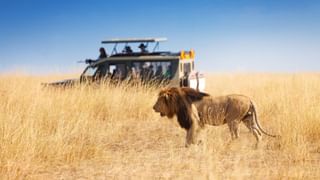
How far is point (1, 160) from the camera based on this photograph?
7.05m

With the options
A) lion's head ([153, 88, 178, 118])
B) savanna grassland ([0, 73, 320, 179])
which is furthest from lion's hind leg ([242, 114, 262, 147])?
lion's head ([153, 88, 178, 118])

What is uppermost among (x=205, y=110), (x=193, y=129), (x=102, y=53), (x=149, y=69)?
(x=102, y=53)

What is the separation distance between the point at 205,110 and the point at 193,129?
1.38 ft

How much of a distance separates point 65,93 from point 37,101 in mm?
1626

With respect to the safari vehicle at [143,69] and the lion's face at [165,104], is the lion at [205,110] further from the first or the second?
the safari vehicle at [143,69]

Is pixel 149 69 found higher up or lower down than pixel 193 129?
higher up

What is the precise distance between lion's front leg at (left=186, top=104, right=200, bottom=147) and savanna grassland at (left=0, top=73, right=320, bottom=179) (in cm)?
17

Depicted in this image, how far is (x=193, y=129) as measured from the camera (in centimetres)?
927

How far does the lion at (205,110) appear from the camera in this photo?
9.32 meters

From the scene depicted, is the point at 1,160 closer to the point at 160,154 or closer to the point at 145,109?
the point at 160,154

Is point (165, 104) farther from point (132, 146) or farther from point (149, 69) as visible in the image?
point (149, 69)

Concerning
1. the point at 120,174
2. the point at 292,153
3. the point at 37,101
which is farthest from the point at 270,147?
the point at 37,101

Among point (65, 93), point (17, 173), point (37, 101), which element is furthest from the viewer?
point (65, 93)

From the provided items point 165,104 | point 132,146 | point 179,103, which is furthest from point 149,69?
point 132,146
